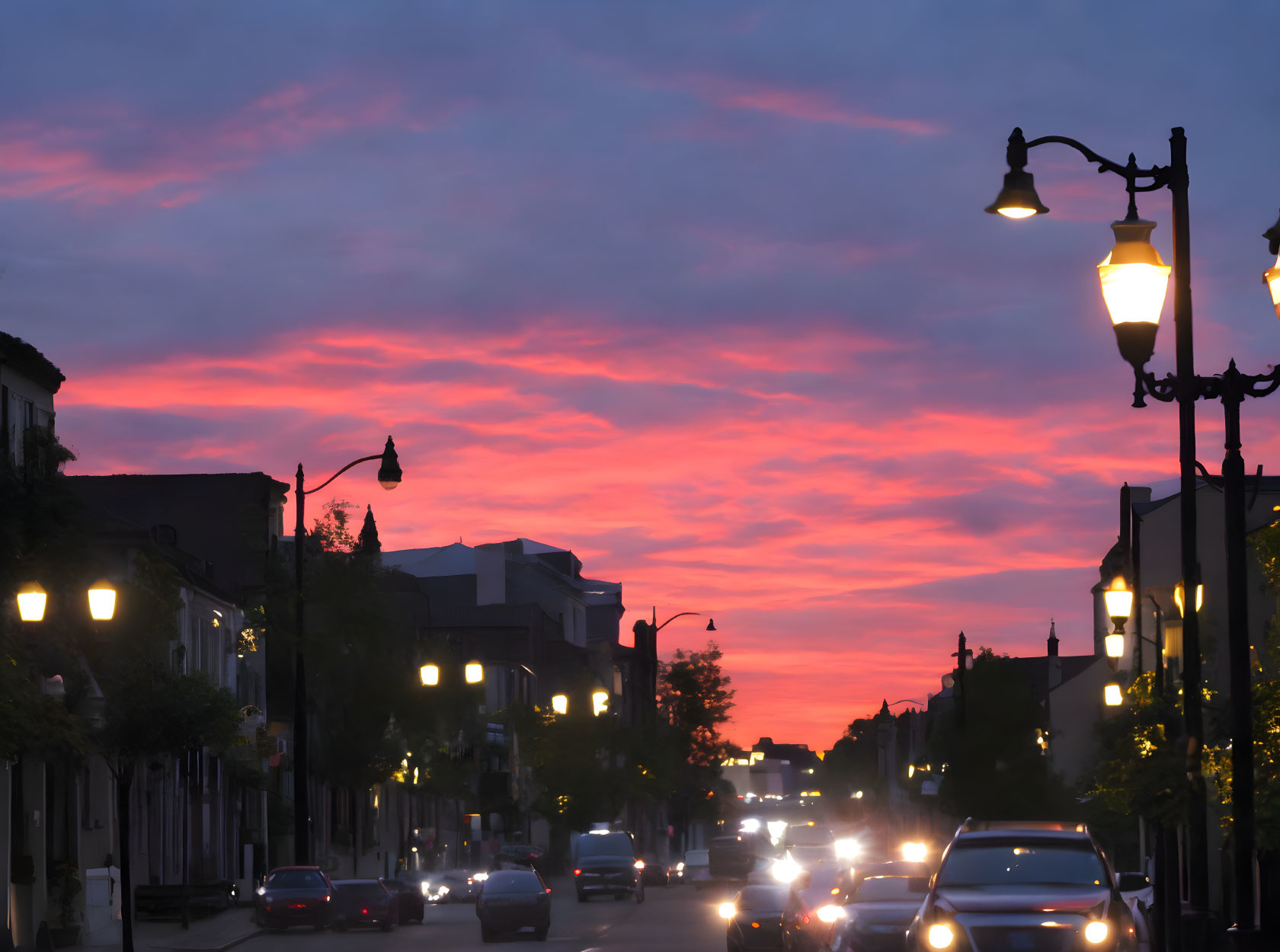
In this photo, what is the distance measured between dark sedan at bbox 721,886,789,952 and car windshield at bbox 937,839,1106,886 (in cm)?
1264

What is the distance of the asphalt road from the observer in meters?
36.5

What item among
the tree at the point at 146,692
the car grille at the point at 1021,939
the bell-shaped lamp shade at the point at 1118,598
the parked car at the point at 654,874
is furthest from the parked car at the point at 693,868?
the car grille at the point at 1021,939

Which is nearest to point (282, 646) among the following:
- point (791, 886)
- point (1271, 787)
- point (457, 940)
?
point (457, 940)

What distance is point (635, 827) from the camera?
140125 mm

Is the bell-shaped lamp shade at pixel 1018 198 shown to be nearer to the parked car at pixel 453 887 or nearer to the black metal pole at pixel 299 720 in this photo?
the black metal pole at pixel 299 720

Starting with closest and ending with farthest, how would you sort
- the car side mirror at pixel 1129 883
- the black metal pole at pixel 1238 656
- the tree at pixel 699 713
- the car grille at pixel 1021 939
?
1. the black metal pole at pixel 1238 656
2. the car grille at pixel 1021 939
3. the car side mirror at pixel 1129 883
4. the tree at pixel 699 713

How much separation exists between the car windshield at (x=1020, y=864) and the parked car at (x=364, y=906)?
88.2 ft

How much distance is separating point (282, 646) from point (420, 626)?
28.6 meters

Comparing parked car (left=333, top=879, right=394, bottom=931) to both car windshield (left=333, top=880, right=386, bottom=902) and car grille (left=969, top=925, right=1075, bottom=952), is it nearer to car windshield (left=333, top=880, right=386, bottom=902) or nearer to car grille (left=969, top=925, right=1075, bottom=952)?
car windshield (left=333, top=880, right=386, bottom=902)

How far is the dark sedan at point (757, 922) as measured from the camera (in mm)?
30953

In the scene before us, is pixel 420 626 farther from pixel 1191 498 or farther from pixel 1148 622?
pixel 1191 498

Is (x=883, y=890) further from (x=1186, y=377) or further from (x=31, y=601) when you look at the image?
(x=1186, y=377)

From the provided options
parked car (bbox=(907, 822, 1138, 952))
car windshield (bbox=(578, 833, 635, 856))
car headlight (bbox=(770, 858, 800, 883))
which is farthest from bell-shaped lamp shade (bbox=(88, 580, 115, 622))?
car windshield (bbox=(578, 833, 635, 856))

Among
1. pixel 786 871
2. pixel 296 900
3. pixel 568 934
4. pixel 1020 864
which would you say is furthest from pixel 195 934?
pixel 786 871
